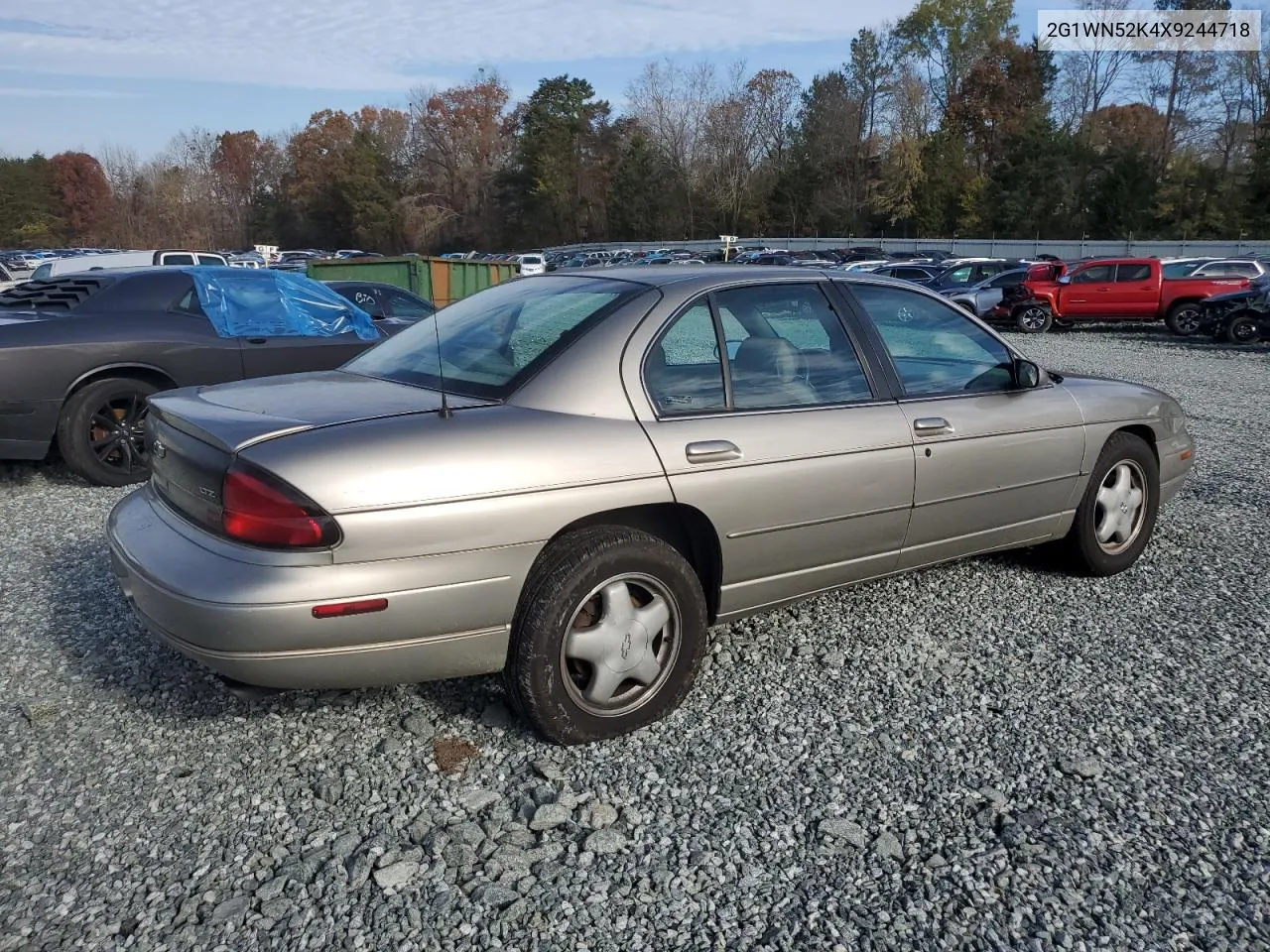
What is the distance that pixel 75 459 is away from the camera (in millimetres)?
6398

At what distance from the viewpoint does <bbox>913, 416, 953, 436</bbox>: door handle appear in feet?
12.7

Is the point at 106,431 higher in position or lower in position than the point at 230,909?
higher

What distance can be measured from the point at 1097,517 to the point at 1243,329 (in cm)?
1729

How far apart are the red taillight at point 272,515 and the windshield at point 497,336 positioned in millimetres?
740

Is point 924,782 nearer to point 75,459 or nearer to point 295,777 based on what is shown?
point 295,777

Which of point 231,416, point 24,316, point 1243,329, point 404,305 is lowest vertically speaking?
point 1243,329

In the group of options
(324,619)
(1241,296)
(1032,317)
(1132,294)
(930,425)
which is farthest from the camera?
(1032,317)

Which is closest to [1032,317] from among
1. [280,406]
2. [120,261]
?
[280,406]

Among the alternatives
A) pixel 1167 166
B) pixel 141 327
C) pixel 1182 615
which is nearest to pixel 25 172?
pixel 1167 166

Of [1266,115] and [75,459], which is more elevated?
[1266,115]

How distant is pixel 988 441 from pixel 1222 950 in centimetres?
220

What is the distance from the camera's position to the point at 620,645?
10.4 ft

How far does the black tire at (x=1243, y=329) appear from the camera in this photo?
1885 centimetres

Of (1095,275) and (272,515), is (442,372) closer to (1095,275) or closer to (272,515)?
(272,515)
